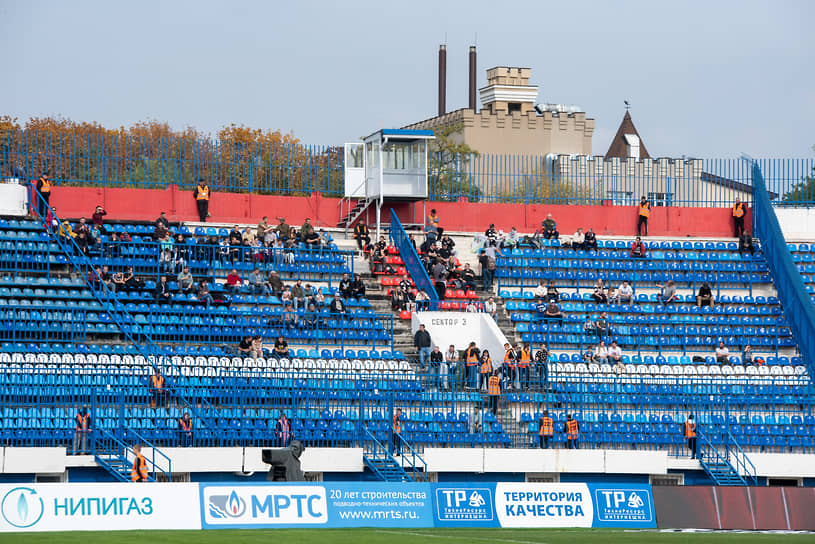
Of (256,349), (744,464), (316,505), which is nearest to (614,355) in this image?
(744,464)

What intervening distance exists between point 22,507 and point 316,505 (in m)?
4.95

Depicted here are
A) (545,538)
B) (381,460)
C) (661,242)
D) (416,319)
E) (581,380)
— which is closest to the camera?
(545,538)

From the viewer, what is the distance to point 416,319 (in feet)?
115

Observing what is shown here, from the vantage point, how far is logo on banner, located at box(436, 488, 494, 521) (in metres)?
23.1

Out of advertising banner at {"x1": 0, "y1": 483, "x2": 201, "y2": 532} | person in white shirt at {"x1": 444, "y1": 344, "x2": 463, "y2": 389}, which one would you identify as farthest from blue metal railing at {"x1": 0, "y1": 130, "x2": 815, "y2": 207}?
advertising banner at {"x1": 0, "y1": 483, "x2": 201, "y2": 532}

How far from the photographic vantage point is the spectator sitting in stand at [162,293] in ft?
111

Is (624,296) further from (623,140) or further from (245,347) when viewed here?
(623,140)

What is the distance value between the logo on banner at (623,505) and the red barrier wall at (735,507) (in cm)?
25

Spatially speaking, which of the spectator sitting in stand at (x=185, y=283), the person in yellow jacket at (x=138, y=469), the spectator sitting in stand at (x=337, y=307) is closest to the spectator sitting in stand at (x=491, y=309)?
the spectator sitting in stand at (x=337, y=307)

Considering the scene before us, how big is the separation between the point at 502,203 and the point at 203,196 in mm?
10659

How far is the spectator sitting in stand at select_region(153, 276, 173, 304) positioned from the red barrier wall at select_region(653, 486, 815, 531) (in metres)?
15.2

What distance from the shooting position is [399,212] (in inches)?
1687

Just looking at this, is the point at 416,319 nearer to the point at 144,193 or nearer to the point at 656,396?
the point at 656,396

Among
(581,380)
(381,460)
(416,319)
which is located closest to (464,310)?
(416,319)
